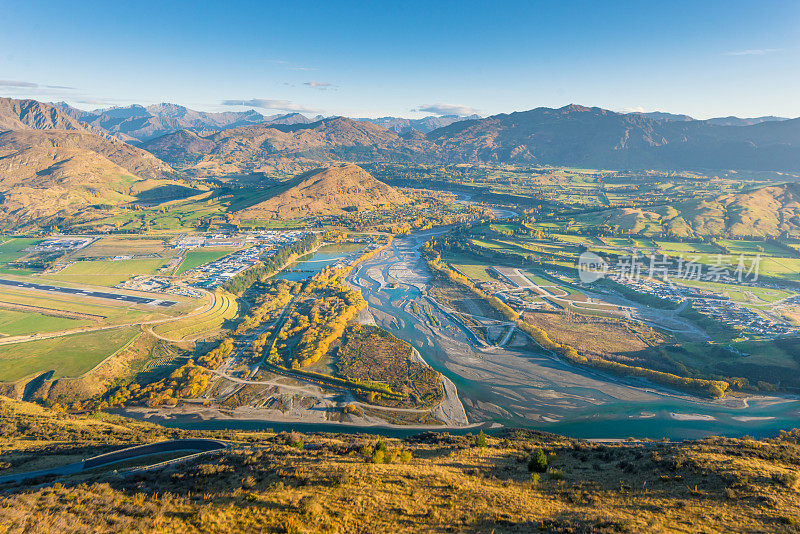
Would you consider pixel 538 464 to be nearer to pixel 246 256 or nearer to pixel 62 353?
pixel 62 353

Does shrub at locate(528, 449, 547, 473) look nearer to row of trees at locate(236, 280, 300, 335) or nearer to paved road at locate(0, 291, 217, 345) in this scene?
row of trees at locate(236, 280, 300, 335)

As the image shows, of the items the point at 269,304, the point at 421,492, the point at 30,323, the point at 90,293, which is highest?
the point at 421,492

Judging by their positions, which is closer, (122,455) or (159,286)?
(122,455)

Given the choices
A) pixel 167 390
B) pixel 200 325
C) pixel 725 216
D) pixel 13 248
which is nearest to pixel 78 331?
pixel 200 325

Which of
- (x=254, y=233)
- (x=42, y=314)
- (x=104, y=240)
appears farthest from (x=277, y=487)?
(x=104, y=240)

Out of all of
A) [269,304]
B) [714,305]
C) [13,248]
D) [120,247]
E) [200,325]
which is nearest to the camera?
[200,325]

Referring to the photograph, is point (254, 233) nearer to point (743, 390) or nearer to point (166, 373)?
point (166, 373)

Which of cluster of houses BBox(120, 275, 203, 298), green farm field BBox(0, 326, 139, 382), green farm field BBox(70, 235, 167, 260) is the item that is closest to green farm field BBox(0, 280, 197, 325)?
cluster of houses BBox(120, 275, 203, 298)
